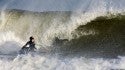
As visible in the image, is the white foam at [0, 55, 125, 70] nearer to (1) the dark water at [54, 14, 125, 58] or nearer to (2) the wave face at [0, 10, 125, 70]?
(2) the wave face at [0, 10, 125, 70]

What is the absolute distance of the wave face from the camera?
14.0 meters

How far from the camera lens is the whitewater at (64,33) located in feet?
46.2

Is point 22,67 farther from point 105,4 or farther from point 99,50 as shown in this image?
point 105,4

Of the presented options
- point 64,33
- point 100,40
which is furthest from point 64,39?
point 100,40

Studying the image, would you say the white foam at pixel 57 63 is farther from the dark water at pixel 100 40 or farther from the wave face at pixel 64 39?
the dark water at pixel 100 40

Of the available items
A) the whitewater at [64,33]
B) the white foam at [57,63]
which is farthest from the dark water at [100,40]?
the white foam at [57,63]

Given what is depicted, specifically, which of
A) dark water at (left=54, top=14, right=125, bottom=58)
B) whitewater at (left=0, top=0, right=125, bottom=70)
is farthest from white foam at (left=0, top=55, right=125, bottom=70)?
dark water at (left=54, top=14, right=125, bottom=58)

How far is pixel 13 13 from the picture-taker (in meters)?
22.0

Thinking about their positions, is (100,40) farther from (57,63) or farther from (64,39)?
(57,63)

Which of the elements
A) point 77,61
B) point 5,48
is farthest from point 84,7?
point 77,61

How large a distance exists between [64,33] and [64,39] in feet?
1.60

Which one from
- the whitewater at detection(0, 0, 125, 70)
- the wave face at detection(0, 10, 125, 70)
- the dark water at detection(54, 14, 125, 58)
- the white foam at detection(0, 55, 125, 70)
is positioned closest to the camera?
the white foam at detection(0, 55, 125, 70)

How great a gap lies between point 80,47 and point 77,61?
10.9ft

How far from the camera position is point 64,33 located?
1911cm
